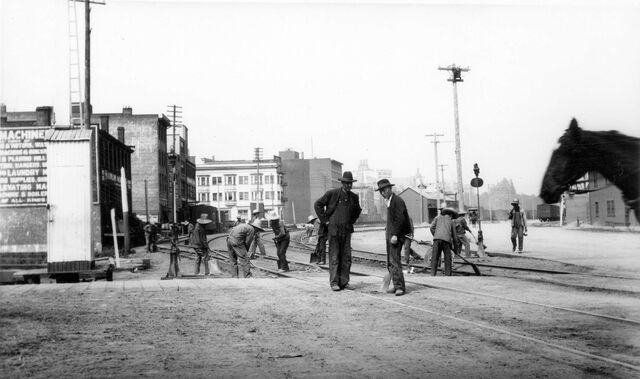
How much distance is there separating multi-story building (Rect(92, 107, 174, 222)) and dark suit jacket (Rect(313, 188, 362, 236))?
54687 millimetres

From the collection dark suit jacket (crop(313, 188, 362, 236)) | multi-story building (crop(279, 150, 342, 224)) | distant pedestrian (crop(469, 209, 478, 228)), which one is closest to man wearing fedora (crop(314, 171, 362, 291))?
dark suit jacket (crop(313, 188, 362, 236))

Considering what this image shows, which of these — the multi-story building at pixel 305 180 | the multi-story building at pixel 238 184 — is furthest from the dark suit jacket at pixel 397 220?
the multi-story building at pixel 305 180

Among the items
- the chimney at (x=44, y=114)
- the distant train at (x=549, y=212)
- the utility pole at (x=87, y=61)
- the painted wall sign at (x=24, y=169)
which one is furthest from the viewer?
the distant train at (x=549, y=212)

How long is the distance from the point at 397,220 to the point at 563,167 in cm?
318

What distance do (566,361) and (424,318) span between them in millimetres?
2170

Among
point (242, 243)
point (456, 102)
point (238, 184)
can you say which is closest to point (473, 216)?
point (456, 102)

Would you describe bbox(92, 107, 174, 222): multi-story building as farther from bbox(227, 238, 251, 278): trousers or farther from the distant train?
bbox(227, 238, 251, 278): trousers

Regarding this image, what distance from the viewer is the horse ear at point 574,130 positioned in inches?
242

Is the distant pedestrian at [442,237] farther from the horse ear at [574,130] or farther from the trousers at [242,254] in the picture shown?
the horse ear at [574,130]

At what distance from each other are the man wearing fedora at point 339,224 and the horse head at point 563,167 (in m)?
3.77

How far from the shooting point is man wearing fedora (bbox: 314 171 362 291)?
9.55 m

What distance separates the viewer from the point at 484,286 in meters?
10.7

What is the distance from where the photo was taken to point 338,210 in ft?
31.7

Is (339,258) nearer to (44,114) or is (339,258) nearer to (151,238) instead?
(151,238)
